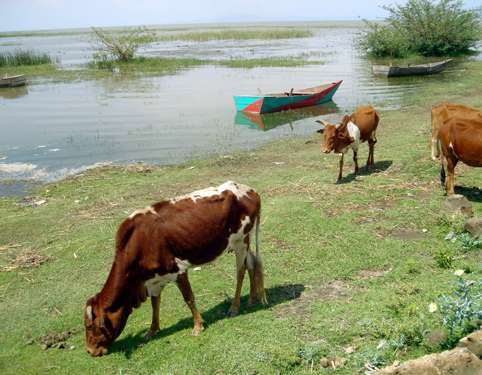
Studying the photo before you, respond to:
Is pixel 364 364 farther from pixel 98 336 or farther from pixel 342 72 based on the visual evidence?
pixel 342 72

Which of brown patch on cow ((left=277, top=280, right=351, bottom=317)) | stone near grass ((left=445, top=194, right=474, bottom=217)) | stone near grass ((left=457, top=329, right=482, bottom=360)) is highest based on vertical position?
stone near grass ((left=457, top=329, right=482, bottom=360))

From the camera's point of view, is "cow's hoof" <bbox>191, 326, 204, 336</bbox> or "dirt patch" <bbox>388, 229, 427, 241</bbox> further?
"dirt patch" <bbox>388, 229, 427, 241</bbox>

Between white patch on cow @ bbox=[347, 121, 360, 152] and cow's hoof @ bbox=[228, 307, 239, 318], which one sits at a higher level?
white patch on cow @ bbox=[347, 121, 360, 152]

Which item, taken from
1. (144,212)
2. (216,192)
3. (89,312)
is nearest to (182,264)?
(144,212)

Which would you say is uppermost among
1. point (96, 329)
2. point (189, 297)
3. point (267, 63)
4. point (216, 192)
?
point (267, 63)

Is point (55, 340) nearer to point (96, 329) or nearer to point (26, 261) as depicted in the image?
point (96, 329)

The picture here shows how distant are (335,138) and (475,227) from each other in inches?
168

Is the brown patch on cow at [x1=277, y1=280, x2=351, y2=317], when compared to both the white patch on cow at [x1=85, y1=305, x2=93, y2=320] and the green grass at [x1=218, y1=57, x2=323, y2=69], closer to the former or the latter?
the white patch on cow at [x1=85, y1=305, x2=93, y2=320]

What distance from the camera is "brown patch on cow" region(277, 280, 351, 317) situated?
243 inches

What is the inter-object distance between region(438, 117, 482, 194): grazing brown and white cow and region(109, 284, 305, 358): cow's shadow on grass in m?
4.12

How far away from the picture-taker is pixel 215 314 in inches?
253

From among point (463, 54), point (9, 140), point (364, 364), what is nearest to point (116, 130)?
point (9, 140)

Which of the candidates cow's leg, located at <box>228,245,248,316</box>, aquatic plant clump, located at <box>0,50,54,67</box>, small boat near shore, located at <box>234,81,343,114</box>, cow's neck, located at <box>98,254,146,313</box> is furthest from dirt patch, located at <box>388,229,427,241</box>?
aquatic plant clump, located at <box>0,50,54,67</box>

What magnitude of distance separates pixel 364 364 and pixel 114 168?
11.2 m
